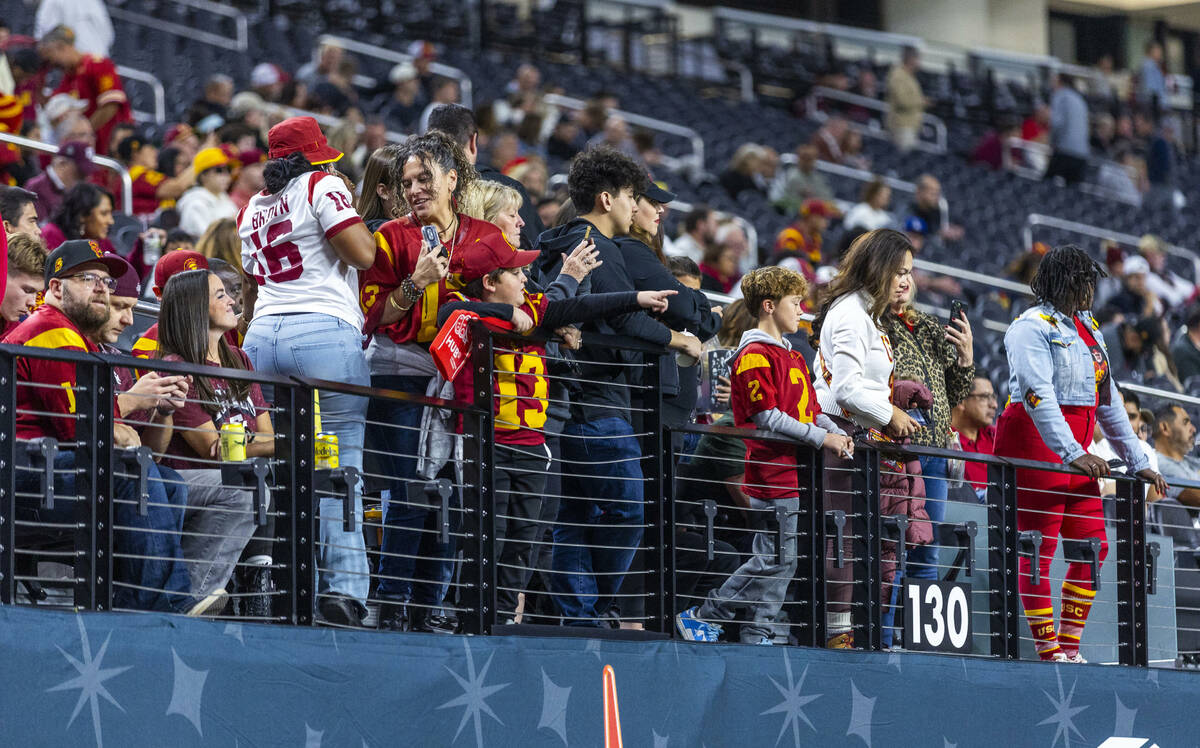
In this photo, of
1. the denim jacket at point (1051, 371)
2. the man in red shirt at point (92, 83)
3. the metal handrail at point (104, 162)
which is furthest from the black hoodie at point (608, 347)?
the man in red shirt at point (92, 83)

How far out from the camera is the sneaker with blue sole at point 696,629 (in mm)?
6109

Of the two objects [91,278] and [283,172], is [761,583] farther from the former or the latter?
[91,278]

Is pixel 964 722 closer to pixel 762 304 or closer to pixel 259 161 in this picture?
pixel 762 304

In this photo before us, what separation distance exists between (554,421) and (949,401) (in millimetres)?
2279

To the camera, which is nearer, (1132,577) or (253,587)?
(253,587)

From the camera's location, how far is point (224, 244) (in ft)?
23.5

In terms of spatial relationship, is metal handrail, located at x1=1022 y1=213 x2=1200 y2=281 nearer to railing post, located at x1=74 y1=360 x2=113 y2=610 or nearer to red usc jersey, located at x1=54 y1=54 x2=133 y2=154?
red usc jersey, located at x1=54 y1=54 x2=133 y2=154

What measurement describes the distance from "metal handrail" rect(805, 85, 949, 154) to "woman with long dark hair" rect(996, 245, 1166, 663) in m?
15.5

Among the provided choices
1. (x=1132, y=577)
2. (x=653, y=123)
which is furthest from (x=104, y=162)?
(x=653, y=123)

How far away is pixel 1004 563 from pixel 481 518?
2.28 meters

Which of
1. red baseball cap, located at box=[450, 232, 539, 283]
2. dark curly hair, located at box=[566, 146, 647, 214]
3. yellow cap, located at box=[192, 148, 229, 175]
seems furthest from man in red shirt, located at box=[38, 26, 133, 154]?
red baseball cap, located at box=[450, 232, 539, 283]

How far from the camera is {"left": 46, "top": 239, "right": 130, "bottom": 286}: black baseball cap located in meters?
5.12

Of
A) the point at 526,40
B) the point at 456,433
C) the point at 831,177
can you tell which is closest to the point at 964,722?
the point at 456,433

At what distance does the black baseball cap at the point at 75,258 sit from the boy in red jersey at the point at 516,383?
3.10 ft
